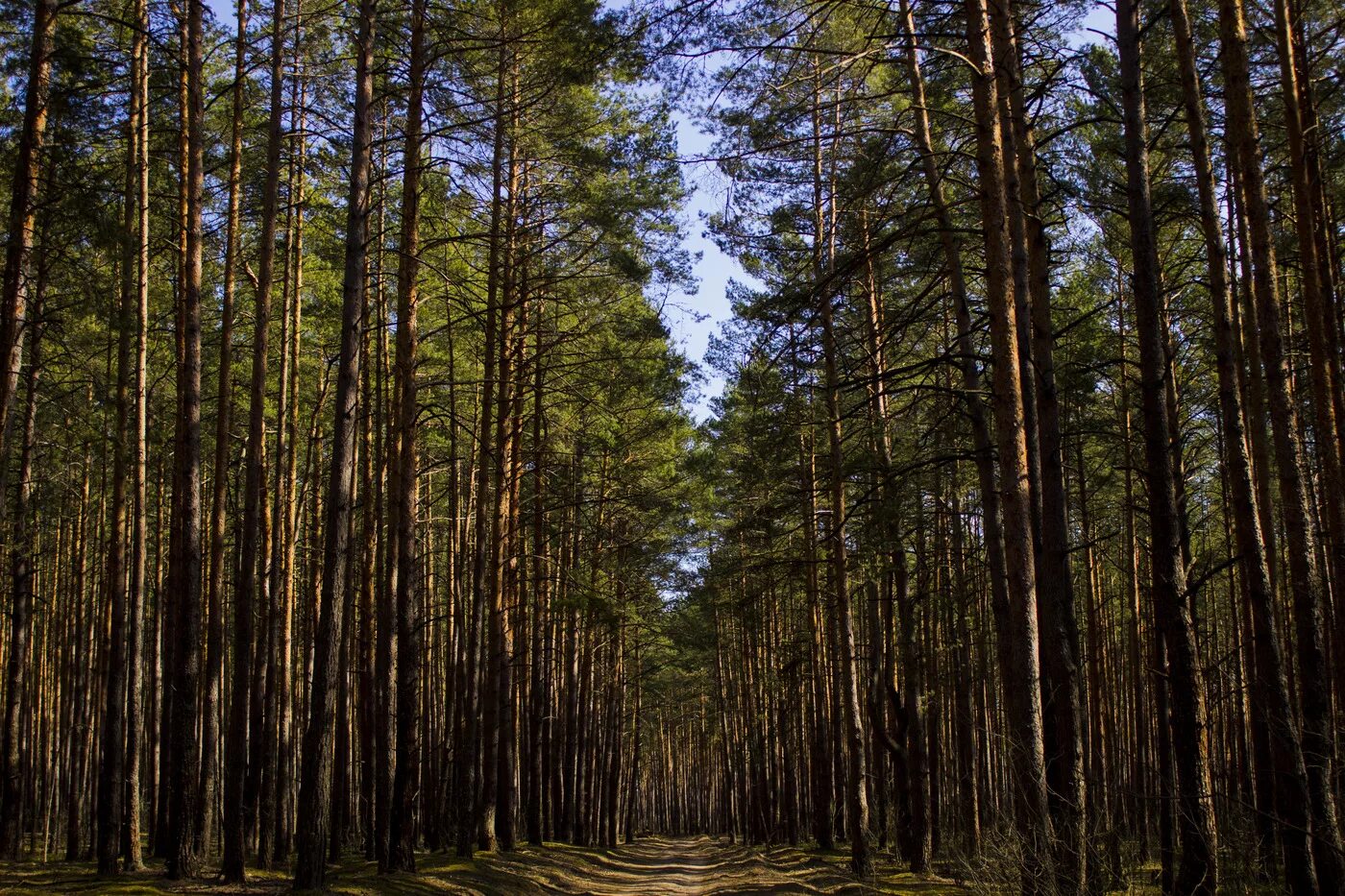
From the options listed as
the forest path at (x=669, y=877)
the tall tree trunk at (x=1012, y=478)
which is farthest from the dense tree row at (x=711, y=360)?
the forest path at (x=669, y=877)

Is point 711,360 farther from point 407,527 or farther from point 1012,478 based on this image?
point 1012,478

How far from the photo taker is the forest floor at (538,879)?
10.3 m

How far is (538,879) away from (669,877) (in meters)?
8.03

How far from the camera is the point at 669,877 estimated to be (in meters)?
21.9

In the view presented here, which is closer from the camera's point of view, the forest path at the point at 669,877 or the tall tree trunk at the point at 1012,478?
the tall tree trunk at the point at 1012,478

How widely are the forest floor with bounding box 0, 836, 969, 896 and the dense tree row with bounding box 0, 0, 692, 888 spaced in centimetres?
53

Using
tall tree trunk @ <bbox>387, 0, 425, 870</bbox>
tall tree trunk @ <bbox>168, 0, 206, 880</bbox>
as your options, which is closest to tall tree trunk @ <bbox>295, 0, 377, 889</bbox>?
tall tree trunk @ <bbox>387, 0, 425, 870</bbox>

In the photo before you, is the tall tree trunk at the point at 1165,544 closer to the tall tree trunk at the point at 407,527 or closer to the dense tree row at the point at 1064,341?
the dense tree row at the point at 1064,341

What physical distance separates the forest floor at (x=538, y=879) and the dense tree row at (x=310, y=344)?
0.53 meters

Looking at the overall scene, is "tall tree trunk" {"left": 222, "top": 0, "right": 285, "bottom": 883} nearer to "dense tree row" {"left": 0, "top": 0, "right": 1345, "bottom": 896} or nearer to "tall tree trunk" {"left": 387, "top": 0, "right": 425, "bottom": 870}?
"dense tree row" {"left": 0, "top": 0, "right": 1345, "bottom": 896}

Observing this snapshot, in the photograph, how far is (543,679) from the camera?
24.9 m

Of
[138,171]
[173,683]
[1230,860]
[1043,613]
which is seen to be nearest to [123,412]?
[138,171]

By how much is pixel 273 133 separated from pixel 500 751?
435 inches

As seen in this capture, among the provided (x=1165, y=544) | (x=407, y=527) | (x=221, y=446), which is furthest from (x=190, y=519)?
(x=1165, y=544)
